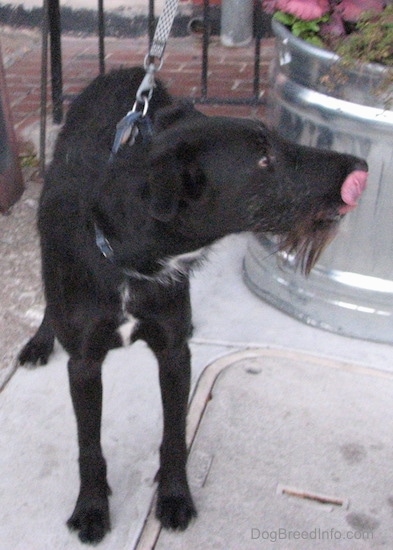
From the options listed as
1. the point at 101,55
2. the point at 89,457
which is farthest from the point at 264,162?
the point at 101,55

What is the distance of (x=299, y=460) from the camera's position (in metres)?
2.75

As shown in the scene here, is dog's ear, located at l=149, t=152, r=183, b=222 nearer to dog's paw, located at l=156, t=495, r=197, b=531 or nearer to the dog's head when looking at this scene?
the dog's head

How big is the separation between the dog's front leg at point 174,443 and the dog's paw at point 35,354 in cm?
85

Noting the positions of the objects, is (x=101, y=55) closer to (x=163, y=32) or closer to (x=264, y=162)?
(x=163, y=32)

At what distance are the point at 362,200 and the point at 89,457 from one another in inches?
57.2

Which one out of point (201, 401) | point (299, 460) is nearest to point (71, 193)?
point (201, 401)

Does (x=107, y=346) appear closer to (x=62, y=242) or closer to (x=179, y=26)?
(x=62, y=242)

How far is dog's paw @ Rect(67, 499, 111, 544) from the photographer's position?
97.0 inches

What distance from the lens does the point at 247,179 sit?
2.13 meters

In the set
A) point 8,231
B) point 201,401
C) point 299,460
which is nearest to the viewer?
point 299,460

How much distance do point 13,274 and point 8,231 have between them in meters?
0.42

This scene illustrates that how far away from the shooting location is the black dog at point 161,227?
213 centimetres

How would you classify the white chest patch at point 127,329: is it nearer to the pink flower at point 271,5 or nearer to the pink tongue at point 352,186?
the pink tongue at point 352,186

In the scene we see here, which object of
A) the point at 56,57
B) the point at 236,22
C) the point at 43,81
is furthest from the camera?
the point at 236,22
